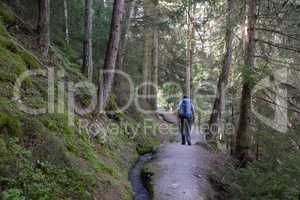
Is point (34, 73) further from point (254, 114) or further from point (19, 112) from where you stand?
point (254, 114)

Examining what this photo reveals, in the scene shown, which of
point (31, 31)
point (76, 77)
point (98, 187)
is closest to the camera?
point (98, 187)

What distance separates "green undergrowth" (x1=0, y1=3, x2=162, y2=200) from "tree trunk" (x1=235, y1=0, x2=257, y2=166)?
12.5 feet

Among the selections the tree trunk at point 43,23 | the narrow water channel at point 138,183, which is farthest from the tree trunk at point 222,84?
the tree trunk at point 43,23

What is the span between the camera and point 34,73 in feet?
32.7

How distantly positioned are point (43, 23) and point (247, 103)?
749cm

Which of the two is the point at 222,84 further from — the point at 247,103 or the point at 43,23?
the point at 43,23

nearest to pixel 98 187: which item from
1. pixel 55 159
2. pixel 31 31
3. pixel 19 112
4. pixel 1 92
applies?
pixel 55 159

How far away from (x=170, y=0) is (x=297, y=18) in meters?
10.9

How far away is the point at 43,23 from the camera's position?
1159 cm

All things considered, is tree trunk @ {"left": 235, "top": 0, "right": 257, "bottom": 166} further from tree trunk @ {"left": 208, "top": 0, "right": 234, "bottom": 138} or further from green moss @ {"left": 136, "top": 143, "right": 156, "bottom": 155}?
green moss @ {"left": 136, "top": 143, "right": 156, "bottom": 155}

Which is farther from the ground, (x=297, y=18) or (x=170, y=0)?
(x=170, y=0)

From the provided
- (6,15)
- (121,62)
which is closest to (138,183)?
(6,15)

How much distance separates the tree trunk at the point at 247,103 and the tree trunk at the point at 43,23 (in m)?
6.86

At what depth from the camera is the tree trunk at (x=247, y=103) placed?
33.9 feet
